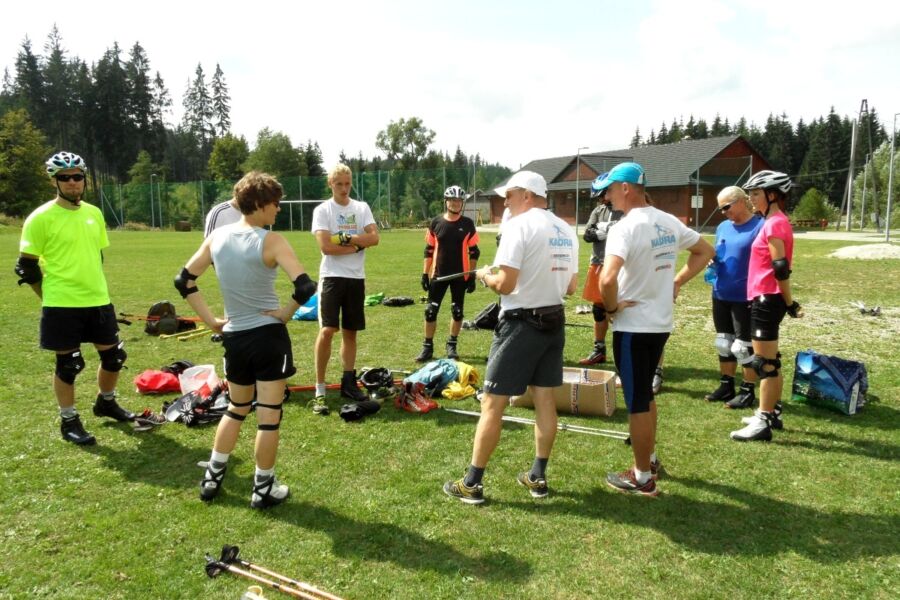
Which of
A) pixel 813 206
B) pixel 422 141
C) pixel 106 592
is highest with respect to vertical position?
pixel 422 141

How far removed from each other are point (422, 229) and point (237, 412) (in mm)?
48359

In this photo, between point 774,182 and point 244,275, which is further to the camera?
point 774,182

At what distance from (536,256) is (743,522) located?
2283 millimetres

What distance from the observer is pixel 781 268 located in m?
4.93

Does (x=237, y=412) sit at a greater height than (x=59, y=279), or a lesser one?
lesser

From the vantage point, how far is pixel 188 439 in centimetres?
534

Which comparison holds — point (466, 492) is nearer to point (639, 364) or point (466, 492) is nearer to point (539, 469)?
point (539, 469)

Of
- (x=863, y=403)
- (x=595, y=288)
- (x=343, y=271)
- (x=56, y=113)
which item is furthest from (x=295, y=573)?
(x=56, y=113)

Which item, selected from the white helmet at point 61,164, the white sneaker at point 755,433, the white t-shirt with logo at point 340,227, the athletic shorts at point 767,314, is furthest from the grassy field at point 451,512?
the white helmet at point 61,164

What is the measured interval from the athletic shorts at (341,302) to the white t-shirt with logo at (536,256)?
7.99 feet

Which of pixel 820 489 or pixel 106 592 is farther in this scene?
pixel 820 489

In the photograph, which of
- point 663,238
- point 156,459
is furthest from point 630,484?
point 156,459

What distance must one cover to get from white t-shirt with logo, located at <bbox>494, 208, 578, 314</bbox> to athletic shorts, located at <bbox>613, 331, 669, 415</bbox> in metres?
0.57

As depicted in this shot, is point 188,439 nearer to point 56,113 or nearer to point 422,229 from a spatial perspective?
point 422,229
